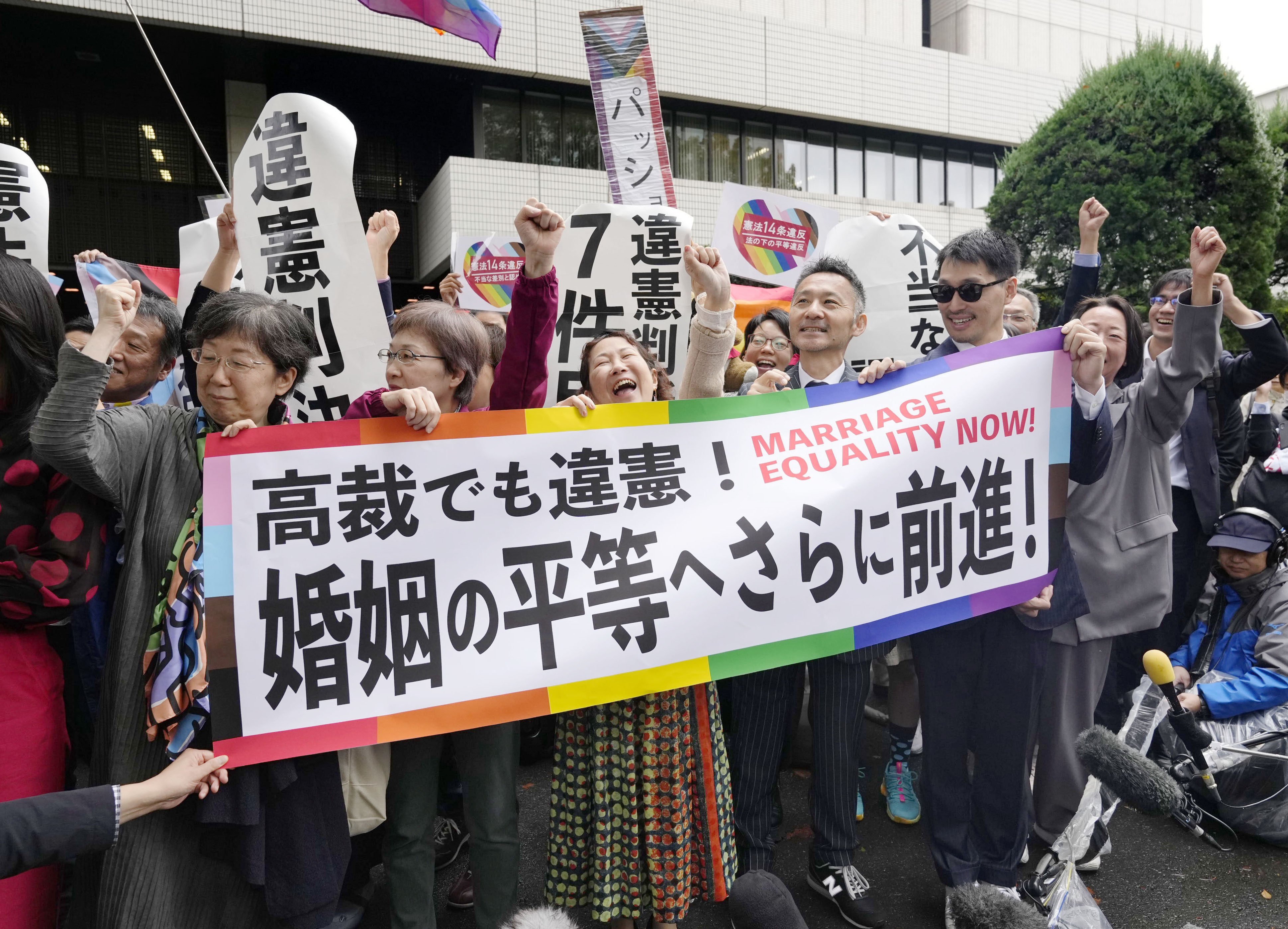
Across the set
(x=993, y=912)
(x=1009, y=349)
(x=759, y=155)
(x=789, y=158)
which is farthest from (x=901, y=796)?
(x=789, y=158)

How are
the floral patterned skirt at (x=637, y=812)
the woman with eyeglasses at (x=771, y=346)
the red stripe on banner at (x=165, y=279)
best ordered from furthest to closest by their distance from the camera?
the red stripe on banner at (x=165, y=279) → the woman with eyeglasses at (x=771, y=346) → the floral patterned skirt at (x=637, y=812)

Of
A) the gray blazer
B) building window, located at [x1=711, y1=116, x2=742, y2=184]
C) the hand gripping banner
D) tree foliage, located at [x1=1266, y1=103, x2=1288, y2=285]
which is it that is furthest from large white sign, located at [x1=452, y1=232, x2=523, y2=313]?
tree foliage, located at [x1=1266, y1=103, x2=1288, y2=285]

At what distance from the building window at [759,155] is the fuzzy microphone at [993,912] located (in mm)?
15460

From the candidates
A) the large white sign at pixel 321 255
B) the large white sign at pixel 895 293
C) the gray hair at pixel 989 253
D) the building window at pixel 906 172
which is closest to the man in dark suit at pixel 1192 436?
the large white sign at pixel 895 293

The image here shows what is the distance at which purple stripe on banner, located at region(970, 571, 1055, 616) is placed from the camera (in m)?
2.66

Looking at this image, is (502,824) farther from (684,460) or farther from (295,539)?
(684,460)

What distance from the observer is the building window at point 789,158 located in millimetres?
16125

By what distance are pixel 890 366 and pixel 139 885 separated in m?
2.60

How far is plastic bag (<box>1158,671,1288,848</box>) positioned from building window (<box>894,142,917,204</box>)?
51.8 feet

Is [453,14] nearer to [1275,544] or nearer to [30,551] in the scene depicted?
[30,551]

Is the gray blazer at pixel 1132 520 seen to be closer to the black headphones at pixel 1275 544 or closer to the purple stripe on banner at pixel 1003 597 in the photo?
the purple stripe on banner at pixel 1003 597

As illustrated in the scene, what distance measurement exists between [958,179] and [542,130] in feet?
31.4

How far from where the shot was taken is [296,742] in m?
1.96

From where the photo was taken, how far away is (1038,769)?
3.00m
